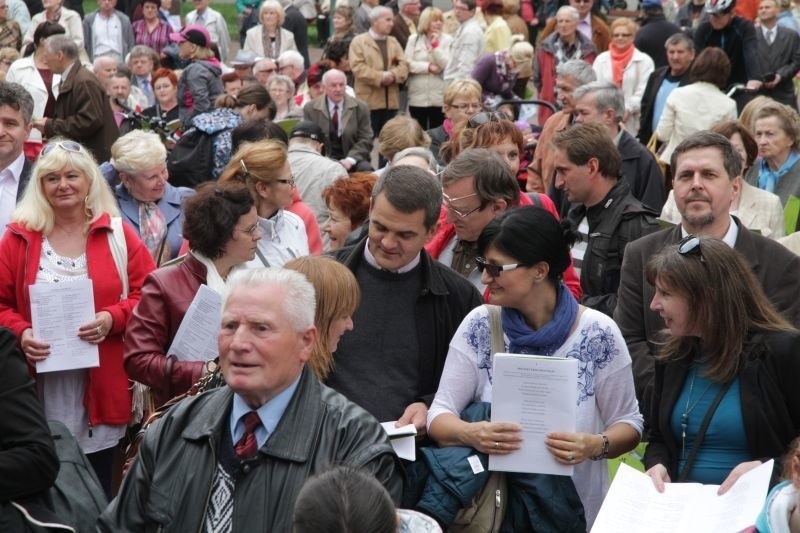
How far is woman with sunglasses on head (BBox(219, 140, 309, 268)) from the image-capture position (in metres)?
6.88

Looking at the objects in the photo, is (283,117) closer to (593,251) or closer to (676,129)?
(676,129)

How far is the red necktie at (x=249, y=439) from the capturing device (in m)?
3.92

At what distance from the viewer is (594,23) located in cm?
1611

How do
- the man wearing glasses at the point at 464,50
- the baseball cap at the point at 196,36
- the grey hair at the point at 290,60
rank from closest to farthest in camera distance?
the grey hair at the point at 290,60 → the baseball cap at the point at 196,36 → the man wearing glasses at the point at 464,50

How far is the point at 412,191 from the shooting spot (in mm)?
5238

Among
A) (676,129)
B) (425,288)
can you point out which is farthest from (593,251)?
(676,129)

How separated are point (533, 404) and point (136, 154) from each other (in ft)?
12.4

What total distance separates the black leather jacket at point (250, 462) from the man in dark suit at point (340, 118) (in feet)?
28.9

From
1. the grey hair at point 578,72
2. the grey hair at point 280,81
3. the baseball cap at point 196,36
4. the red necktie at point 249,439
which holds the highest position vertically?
the red necktie at point 249,439

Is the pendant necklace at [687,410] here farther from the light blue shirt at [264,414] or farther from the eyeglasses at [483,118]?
the eyeglasses at [483,118]

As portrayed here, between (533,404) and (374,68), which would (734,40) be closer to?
(374,68)

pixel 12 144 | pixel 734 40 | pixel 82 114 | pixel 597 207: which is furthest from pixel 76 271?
pixel 734 40

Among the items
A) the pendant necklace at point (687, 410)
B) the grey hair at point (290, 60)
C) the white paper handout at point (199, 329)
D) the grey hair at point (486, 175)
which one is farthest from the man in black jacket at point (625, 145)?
the grey hair at point (290, 60)

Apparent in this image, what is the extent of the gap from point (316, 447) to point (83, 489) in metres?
1.23
